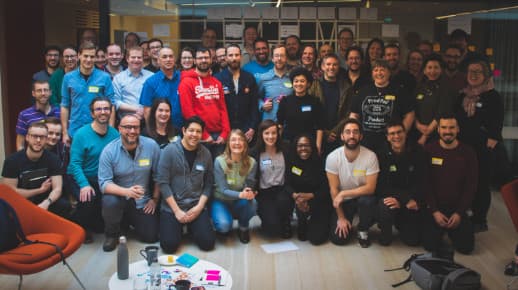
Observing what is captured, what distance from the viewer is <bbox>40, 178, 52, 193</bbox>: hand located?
450 centimetres

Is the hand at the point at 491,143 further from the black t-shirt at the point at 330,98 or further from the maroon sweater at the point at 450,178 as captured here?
the black t-shirt at the point at 330,98

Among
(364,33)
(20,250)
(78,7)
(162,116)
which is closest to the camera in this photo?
(20,250)

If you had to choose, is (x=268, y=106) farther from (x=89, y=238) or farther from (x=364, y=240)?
(x=89, y=238)

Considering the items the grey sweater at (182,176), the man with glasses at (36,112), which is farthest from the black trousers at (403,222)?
the man with glasses at (36,112)

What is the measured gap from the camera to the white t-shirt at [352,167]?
463 cm

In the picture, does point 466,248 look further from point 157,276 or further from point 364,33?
point 364,33

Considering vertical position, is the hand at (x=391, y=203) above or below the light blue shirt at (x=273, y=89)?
below

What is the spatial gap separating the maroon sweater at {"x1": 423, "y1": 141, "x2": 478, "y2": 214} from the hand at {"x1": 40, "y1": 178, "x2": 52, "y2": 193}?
3360mm

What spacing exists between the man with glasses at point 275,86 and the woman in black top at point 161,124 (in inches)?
39.7

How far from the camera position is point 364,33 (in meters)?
6.85

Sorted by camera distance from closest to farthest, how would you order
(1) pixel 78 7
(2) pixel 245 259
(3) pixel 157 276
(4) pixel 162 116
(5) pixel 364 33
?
1. (3) pixel 157 276
2. (2) pixel 245 259
3. (4) pixel 162 116
4. (5) pixel 364 33
5. (1) pixel 78 7

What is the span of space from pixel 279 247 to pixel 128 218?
4.74 feet

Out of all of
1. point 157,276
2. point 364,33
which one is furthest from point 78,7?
point 157,276

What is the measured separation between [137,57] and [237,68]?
1030 mm
